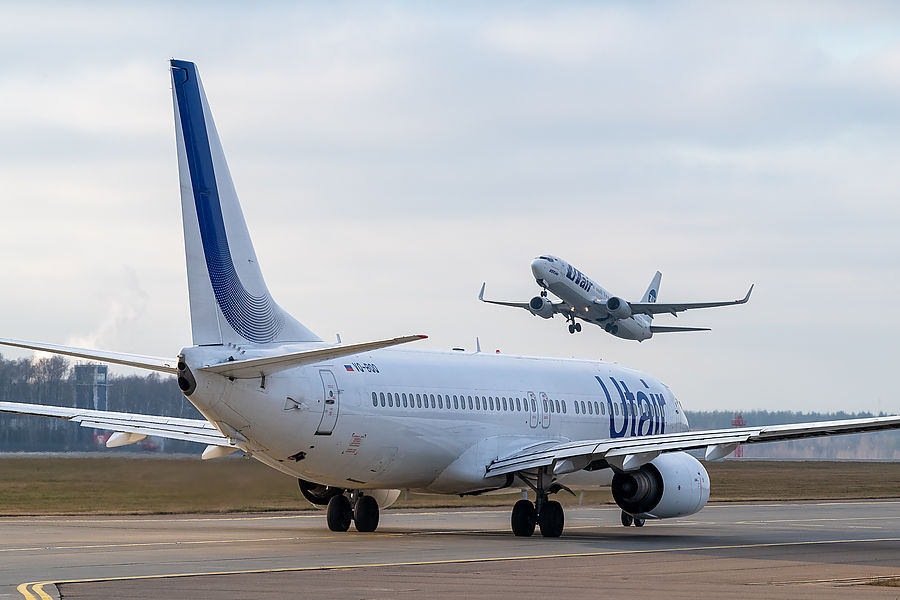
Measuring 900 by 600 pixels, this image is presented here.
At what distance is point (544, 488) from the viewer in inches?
1097

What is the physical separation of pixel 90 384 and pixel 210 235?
147ft

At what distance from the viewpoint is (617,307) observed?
77.6 m

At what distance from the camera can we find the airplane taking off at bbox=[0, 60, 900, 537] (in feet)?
76.1

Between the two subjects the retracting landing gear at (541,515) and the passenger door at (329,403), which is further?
the retracting landing gear at (541,515)

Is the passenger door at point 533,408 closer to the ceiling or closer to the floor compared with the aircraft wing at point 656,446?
closer to the ceiling

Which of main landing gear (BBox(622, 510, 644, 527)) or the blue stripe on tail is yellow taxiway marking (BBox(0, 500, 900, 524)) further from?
the blue stripe on tail

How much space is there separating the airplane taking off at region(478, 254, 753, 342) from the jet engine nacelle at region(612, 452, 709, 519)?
151ft

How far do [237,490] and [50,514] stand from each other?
10630mm

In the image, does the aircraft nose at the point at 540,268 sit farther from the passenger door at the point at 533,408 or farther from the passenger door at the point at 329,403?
the passenger door at the point at 329,403

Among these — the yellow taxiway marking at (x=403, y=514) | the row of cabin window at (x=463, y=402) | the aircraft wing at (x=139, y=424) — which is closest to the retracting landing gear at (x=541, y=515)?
the row of cabin window at (x=463, y=402)

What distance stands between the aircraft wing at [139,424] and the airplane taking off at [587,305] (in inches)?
1816

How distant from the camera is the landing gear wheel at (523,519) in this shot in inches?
1087

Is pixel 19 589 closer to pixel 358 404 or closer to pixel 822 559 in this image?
pixel 358 404

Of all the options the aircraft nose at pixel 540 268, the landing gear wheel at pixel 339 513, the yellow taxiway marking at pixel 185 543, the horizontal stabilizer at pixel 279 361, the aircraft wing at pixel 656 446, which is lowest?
the yellow taxiway marking at pixel 185 543
